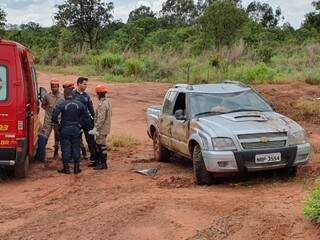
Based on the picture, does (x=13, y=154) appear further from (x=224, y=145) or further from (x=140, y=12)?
(x=140, y=12)

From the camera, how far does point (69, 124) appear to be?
10508 mm

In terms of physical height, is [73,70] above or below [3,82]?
below

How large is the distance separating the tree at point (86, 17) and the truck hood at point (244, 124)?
34299mm

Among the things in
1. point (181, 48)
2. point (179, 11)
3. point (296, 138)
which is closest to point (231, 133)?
point (296, 138)

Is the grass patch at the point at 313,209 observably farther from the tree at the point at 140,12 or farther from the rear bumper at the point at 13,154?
the tree at the point at 140,12

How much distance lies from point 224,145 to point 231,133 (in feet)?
0.66

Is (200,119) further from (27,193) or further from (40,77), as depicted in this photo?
(40,77)

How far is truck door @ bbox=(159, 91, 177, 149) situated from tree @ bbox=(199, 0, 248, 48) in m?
25.0

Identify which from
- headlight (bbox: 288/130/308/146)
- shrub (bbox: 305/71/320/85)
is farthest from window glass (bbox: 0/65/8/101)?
shrub (bbox: 305/71/320/85)

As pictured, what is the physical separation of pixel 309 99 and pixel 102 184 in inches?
475

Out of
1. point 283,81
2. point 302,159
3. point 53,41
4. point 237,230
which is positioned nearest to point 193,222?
point 237,230

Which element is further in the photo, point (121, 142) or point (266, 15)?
point (266, 15)

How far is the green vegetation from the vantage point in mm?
29312

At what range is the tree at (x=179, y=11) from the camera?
2426 inches
